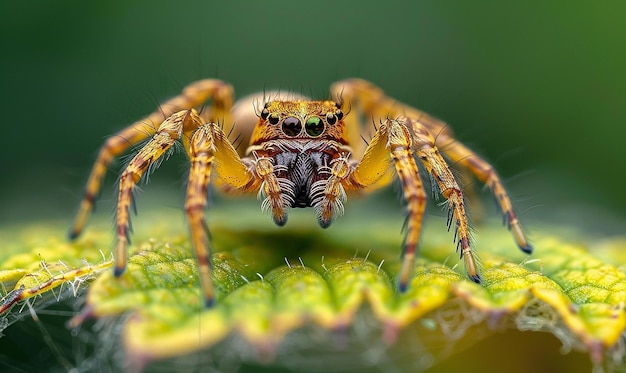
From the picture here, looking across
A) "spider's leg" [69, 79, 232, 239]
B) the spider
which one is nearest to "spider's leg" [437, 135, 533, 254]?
the spider

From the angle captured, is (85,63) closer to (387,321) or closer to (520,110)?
(520,110)

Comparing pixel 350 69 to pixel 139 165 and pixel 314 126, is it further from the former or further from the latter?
pixel 139 165

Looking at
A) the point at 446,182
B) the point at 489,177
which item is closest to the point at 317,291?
the point at 446,182

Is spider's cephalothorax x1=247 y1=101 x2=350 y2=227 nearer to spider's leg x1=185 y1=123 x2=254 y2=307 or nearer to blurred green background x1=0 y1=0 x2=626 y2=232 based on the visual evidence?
spider's leg x1=185 y1=123 x2=254 y2=307

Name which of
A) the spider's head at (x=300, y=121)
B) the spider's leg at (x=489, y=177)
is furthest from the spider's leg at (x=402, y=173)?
the spider's leg at (x=489, y=177)

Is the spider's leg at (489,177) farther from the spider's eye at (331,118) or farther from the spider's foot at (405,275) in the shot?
the spider's foot at (405,275)

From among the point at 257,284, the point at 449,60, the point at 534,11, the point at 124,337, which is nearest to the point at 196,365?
the point at 257,284
